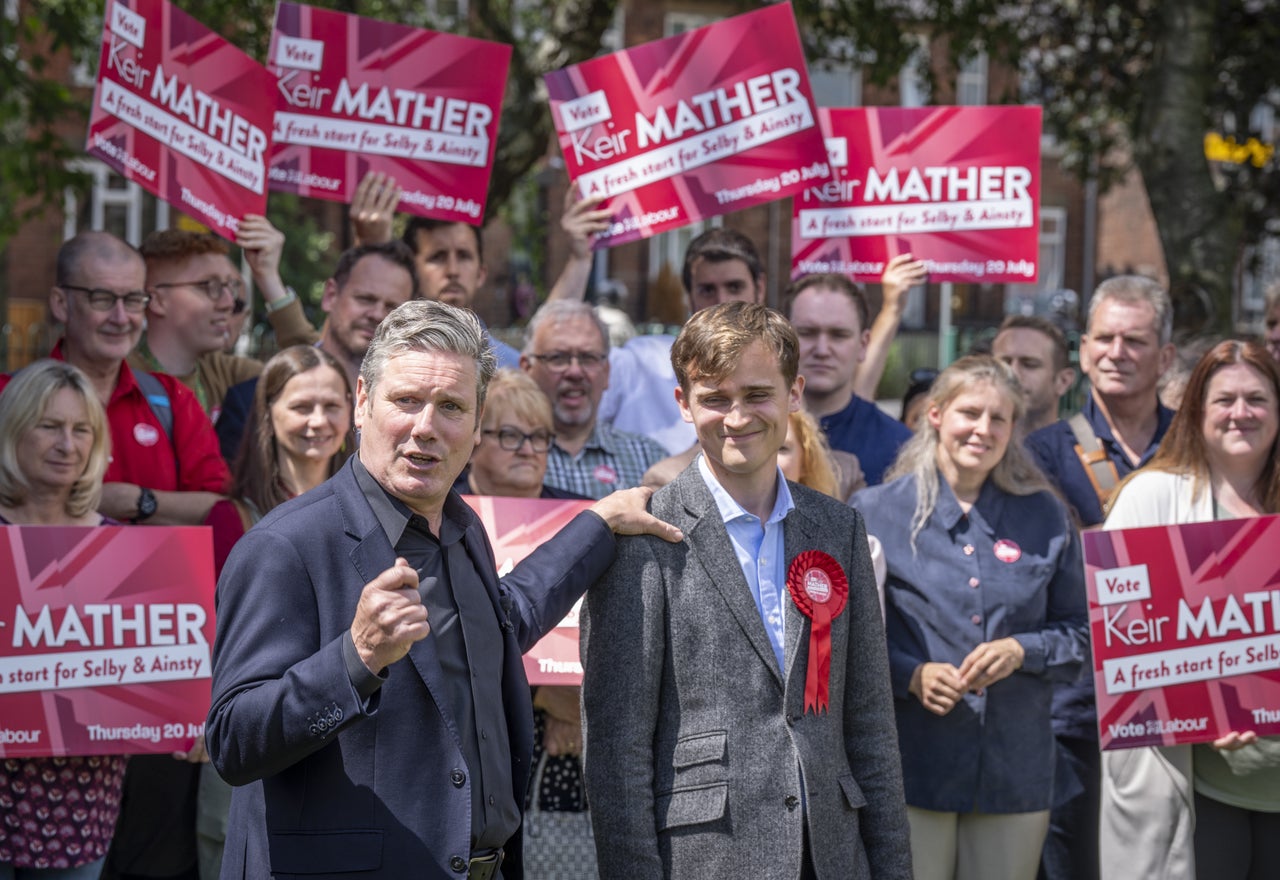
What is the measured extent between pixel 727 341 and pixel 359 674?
121 cm

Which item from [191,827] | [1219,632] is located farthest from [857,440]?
[191,827]

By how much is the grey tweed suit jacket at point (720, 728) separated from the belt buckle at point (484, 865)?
38cm

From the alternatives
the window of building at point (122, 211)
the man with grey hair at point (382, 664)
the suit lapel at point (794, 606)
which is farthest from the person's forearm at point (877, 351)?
the window of building at point (122, 211)

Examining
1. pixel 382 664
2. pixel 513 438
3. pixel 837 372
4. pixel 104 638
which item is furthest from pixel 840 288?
pixel 382 664

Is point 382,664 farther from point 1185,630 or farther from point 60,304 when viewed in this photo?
point 60,304

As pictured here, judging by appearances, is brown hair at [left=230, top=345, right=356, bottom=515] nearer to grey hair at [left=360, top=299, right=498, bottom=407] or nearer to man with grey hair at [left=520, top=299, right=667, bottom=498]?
man with grey hair at [left=520, top=299, right=667, bottom=498]

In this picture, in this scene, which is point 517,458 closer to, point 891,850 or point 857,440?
point 857,440

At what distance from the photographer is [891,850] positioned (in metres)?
3.38

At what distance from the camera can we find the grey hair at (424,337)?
2910 millimetres

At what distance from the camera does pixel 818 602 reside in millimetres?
3365

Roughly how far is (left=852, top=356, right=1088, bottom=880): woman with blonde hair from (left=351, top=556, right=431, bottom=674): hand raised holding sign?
84.7 inches

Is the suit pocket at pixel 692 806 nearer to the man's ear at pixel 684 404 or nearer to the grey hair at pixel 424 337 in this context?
the man's ear at pixel 684 404

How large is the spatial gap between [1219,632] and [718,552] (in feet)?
6.10

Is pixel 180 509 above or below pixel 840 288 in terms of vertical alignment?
below
